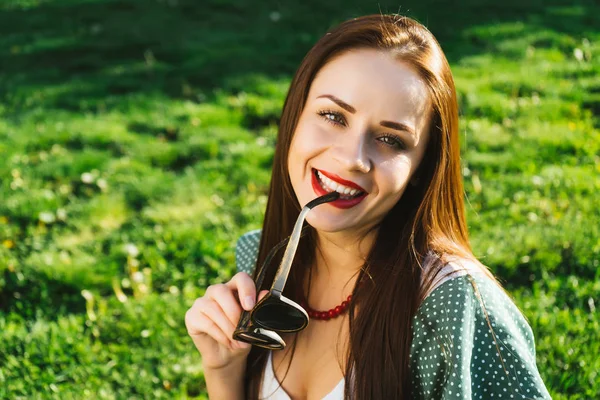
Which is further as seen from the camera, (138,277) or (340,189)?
(138,277)

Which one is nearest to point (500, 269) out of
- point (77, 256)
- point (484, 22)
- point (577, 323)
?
point (577, 323)

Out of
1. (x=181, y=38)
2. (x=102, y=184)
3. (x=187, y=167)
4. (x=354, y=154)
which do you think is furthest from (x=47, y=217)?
(x=181, y=38)

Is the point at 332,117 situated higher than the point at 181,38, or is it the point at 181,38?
the point at 332,117

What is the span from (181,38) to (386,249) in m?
5.47

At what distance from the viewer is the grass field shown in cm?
314

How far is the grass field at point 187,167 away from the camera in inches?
124

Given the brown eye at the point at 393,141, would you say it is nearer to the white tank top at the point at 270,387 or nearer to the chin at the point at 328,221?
the chin at the point at 328,221

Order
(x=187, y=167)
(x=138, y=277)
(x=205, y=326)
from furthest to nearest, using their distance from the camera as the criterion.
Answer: (x=187, y=167)
(x=138, y=277)
(x=205, y=326)

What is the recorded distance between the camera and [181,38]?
711 cm

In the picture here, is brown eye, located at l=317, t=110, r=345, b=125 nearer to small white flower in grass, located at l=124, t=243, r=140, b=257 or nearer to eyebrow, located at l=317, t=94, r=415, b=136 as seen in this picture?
eyebrow, located at l=317, t=94, r=415, b=136

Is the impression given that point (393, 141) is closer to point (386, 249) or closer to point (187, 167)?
point (386, 249)

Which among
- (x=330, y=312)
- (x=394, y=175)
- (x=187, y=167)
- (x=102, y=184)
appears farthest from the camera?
(x=187, y=167)

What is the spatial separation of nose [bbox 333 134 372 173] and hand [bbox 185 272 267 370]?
40 centimetres

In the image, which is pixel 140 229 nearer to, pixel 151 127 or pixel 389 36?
pixel 151 127
